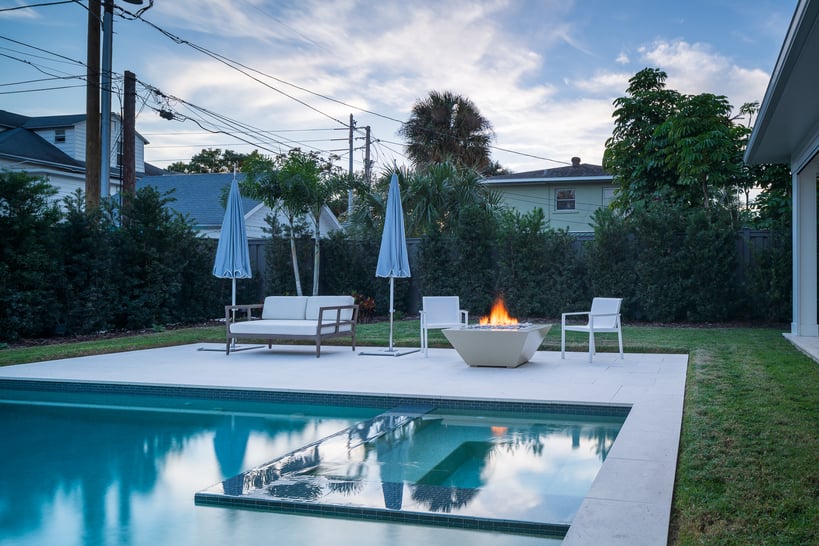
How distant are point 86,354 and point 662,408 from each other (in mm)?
7477

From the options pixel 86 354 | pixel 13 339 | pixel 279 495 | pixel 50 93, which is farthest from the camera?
pixel 50 93

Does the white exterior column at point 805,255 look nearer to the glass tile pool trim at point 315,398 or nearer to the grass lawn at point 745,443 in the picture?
the grass lawn at point 745,443

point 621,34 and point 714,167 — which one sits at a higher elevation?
point 621,34

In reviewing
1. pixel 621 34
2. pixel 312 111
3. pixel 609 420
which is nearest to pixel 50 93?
pixel 312 111

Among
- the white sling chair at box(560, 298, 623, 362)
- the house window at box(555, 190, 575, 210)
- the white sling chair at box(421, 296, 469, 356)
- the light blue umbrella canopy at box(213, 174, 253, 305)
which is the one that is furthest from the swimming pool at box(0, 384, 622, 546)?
the house window at box(555, 190, 575, 210)

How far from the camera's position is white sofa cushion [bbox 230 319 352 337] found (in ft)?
29.9

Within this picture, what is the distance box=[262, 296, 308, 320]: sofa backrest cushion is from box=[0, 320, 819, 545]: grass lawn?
2.38m

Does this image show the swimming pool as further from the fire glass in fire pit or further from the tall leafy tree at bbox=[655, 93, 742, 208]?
the tall leafy tree at bbox=[655, 93, 742, 208]

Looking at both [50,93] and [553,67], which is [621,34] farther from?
[50,93]

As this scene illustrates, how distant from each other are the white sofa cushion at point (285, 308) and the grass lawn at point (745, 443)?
2.38 metres

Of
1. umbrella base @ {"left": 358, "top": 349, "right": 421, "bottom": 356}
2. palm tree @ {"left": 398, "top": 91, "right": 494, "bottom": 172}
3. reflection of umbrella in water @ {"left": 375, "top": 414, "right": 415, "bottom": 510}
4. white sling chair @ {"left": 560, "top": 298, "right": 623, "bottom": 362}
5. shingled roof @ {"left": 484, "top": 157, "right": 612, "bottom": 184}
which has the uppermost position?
palm tree @ {"left": 398, "top": 91, "right": 494, "bottom": 172}

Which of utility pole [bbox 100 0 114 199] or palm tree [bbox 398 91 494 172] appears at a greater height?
palm tree [bbox 398 91 494 172]

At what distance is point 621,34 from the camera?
14.3 m

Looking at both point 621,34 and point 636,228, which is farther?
point 621,34
